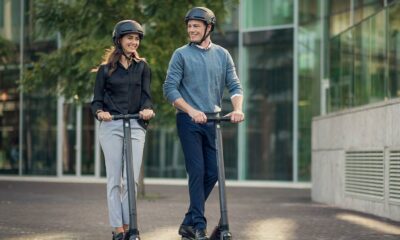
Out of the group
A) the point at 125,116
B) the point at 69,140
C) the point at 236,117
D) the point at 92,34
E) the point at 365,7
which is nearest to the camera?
the point at 236,117

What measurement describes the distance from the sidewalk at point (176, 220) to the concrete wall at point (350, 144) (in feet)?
0.98

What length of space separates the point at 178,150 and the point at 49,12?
9.17 m

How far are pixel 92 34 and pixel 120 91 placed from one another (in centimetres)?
821

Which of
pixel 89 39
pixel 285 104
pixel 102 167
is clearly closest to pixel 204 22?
pixel 89 39

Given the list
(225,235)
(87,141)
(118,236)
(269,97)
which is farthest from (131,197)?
(87,141)

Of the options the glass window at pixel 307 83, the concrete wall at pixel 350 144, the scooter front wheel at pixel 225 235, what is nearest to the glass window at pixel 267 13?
the glass window at pixel 307 83

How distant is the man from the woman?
0.98 feet

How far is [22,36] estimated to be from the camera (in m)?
27.1

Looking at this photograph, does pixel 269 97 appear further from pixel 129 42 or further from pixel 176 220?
pixel 129 42

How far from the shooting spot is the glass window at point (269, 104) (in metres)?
23.5

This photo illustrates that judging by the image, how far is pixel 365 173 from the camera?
519 inches

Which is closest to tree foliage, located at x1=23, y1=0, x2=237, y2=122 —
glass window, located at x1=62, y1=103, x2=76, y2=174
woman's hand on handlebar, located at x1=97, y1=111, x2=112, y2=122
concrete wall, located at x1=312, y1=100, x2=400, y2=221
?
concrete wall, located at x1=312, y1=100, x2=400, y2=221

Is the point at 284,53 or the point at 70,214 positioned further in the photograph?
the point at 284,53

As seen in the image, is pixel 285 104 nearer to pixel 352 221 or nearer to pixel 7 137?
pixel 7 137
